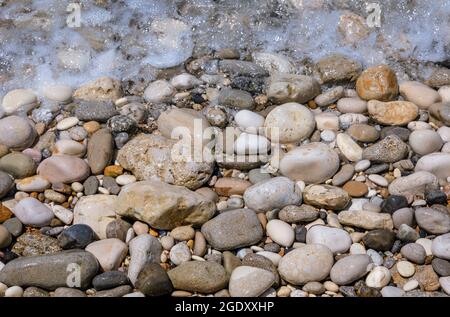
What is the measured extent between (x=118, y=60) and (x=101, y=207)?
1445mm

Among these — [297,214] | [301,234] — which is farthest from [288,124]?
[301,234]

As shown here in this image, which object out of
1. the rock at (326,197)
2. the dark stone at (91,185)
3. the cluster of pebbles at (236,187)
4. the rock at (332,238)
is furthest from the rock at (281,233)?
the dark stone at (91,185)

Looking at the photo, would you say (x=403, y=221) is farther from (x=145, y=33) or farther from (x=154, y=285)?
(x=145, y=33)

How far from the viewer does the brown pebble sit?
323 centimetres

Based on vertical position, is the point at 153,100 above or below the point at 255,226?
above

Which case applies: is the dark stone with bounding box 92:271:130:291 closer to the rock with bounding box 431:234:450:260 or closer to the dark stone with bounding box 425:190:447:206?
the rock with bounding box 431:234:450:260

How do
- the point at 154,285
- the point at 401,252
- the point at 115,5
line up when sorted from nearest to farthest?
the point at 154,285
the point at 401,252
the point at 115,5

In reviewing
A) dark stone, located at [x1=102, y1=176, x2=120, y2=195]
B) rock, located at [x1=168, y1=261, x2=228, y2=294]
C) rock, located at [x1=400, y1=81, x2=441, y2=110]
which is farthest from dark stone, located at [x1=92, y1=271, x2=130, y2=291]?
rock, located at [x1=400, y1=81, x2=441, y2=110]

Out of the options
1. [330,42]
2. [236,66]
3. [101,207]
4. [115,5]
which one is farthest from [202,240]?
[115,5]

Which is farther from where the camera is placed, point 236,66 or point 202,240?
point 236,66

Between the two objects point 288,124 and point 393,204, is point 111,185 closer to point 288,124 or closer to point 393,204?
point 288,124

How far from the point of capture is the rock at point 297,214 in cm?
308

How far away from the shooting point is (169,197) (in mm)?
2996

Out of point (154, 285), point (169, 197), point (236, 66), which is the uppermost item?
point (236, 66)
